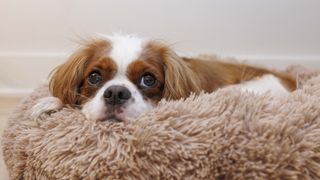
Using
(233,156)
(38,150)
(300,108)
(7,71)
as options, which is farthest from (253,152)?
(7,71)

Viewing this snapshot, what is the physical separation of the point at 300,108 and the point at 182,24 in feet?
3.67

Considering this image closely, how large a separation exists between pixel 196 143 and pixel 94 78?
374 mm

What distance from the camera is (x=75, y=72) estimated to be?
51.1 inches

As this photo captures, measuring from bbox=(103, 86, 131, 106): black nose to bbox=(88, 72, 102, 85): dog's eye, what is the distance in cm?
12

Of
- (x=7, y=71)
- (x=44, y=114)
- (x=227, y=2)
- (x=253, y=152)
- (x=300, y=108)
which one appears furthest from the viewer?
(x=7, y=71)

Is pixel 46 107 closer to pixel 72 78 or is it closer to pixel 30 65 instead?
pixel 72 78

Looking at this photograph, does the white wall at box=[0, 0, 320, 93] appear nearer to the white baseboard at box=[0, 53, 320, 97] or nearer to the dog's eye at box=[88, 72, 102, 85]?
the white baseboard at box=[0, 53, 320, 97]

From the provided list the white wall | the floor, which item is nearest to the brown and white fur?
the floor

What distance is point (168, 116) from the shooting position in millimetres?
1071

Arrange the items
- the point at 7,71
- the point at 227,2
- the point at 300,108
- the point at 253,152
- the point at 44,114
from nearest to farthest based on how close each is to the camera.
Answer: the point at 253,152 → the point at 300,108 → the point at 44,114 → the point at 227,2 → the point at 7,71

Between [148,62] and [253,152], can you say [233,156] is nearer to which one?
[253,152]

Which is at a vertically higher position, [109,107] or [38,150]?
[109,107]

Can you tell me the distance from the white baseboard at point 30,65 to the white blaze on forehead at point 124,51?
35.2 inches

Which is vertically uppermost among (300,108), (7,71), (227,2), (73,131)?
(227,2)
